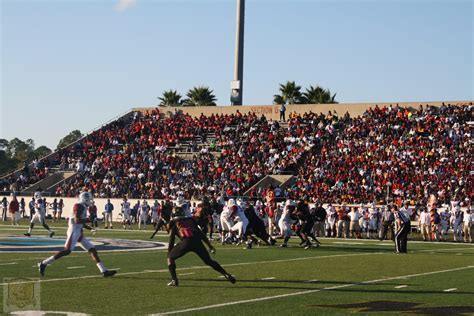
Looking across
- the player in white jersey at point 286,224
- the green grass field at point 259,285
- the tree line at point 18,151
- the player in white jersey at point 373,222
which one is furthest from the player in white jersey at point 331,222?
the tree line at point 18,151

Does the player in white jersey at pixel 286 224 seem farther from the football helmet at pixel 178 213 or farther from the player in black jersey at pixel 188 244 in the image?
the player in black jersey at pixel 188 244

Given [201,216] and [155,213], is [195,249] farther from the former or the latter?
[155,213]

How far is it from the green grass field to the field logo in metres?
0.15

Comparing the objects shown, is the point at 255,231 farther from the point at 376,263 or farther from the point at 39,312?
the point at 39,312

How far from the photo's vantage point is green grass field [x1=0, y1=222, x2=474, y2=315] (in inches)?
479

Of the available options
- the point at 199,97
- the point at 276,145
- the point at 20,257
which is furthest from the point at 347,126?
the point at 20,257

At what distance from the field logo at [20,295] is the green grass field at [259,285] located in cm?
15

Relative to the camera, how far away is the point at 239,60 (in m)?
63.0

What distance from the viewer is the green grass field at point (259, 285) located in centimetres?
1217

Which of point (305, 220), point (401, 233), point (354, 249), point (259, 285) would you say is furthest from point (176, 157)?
point (259, 285)

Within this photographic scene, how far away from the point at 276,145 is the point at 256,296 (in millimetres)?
38575

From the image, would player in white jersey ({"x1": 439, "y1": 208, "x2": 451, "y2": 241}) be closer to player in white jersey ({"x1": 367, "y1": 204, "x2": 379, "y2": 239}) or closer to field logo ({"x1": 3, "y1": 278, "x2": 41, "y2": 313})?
player in white jersey ({"x1": 367, "y1": 204, "x2": 379, "y2": 239})

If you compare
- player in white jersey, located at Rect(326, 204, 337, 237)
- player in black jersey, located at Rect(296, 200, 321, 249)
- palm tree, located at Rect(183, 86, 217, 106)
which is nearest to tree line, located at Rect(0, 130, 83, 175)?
palm tree, located at Rect(183, 86, 217, 106)

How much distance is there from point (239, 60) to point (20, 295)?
51.4 meters
